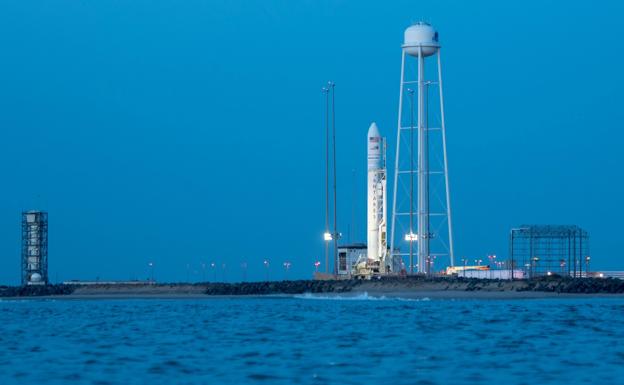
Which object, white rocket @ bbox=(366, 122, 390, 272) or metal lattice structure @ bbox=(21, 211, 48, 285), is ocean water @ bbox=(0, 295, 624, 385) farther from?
metal lattice structure @ bbox=(21, 211, 48, 285)

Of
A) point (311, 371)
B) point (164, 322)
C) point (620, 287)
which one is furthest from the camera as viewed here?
point (620, 287)

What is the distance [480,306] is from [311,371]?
37325mm

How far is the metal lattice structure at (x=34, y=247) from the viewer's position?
12494cm

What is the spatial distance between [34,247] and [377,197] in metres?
36.6

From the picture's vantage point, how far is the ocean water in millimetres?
33469

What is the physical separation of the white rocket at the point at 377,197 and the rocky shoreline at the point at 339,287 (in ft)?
24.5

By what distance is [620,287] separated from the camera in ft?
286

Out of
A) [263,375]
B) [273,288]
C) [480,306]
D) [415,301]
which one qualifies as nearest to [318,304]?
[415,301]

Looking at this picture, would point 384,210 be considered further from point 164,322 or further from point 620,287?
point 164,322

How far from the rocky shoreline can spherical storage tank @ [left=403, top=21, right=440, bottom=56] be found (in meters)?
18.9

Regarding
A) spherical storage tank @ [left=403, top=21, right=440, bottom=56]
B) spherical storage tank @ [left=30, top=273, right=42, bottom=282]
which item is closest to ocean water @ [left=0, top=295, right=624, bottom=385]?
spherical storage tank @ [left=403, top=21, right=440, bottom=56]

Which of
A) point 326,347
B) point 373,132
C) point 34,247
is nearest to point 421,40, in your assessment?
point 373,132

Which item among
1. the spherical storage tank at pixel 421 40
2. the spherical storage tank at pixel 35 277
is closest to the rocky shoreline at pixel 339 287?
the spherical storage tank at pixel 35 277

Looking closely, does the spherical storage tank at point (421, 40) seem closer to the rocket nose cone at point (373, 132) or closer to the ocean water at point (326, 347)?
the rocket nose cone at point (373, 132)
